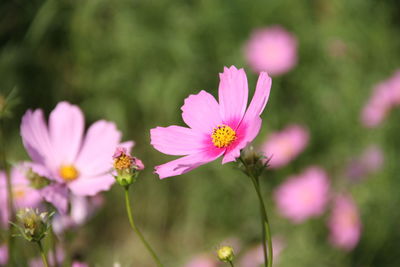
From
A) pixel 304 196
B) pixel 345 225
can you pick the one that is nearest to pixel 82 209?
pixel 345 225

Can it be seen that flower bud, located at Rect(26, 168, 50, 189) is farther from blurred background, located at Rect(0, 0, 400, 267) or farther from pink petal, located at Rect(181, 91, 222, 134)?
blurred background, located at Rect(0, 0, 400, 267)

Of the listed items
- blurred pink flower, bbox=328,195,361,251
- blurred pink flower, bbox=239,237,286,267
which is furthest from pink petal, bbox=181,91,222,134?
blurred pink flower, bbox=328,195,361,251

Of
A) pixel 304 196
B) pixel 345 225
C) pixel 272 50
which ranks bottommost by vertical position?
pixel 345 225

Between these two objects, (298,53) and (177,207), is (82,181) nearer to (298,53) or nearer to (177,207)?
(177,207)

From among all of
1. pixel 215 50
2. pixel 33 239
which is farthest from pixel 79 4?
pixel 33 239

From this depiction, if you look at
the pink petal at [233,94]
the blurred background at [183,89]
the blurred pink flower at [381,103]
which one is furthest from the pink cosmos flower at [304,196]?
the pink petal at [233,94]

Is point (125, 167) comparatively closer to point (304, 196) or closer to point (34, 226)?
point (34, 226)
